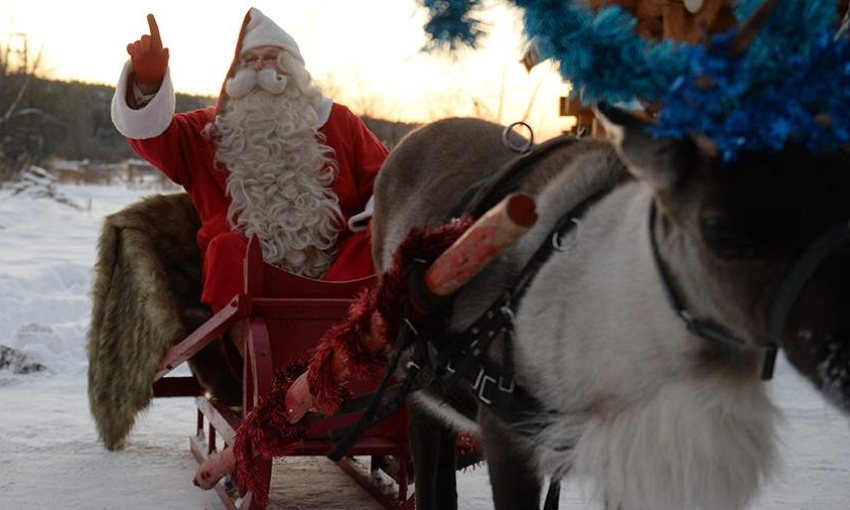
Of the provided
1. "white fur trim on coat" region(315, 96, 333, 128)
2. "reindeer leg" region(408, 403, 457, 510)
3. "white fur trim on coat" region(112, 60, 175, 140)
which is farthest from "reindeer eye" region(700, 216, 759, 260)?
"white fur trim on coat" region(315, 96, 333, 128)

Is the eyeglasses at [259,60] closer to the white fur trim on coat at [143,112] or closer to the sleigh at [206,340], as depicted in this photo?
the white fur trim on coat at [143,112]

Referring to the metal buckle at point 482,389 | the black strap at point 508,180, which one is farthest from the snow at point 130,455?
the black strap at point 508,180

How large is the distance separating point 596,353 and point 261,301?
1693 millimetres

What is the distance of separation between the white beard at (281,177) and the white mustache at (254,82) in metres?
0.02

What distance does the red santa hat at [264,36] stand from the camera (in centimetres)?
489

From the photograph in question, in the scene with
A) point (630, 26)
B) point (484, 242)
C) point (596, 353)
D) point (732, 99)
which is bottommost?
point (596, 353)

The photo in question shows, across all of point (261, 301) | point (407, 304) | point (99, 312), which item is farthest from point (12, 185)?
point (407, 304)

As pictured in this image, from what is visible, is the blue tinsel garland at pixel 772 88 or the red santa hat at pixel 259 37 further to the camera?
the red santa hat at pixel 259 37

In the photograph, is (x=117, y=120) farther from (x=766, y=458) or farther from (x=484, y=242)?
(x=766, y=458)

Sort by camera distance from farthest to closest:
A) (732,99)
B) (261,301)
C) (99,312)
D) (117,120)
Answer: (99,312)
(117,120)
(261,301)
(732,99)

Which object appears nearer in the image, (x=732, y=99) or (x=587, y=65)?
(x=732, y=99)

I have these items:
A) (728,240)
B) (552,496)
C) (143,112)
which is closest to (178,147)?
(143,112)

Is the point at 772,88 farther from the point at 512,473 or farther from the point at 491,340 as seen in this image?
the point at 512,473

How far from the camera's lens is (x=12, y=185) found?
17.6 m
